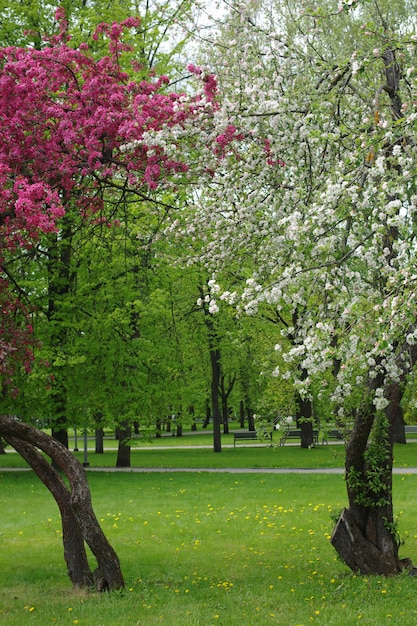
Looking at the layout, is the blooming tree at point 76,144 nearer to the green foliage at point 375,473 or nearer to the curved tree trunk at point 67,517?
the curved tree trunk at point 67,517

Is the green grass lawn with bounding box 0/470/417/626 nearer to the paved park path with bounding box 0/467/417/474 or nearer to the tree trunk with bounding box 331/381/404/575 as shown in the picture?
the tree trunk with bounding box 331/381/404/575

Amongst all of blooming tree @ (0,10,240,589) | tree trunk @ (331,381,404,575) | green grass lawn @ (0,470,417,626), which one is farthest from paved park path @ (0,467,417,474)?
blooming tree @ (0,10,240,589)

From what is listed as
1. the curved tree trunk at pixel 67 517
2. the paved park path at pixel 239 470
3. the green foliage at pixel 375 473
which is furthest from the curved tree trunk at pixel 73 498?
the paved park path at pixel 239 470

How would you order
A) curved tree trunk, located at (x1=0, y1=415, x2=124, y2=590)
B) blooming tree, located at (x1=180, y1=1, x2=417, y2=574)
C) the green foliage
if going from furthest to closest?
the green foliage < curved tree trunk, located at (x1=0, y1=415, x2=124, y2=590) < blooming tree, located at (x1=180, y1=1, x2=417, y2=574)

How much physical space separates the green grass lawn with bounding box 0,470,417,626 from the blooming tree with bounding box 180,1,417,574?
112 centimetres

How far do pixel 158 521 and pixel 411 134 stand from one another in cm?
1011

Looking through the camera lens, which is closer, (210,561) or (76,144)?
(76,144)

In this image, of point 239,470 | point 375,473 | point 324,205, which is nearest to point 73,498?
point 375,473

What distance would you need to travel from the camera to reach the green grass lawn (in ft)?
25.6

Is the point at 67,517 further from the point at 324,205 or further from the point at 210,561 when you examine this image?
the point at 324,205

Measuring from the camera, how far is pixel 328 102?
7.85 meters

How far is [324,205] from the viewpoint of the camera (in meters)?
6.36

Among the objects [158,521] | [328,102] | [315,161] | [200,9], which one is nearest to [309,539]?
[158,521]

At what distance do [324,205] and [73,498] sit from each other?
4.68 meters
